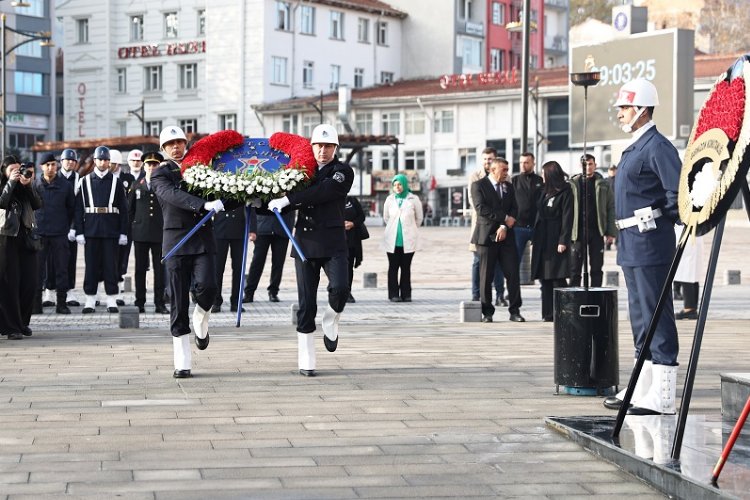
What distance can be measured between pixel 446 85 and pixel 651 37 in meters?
24.1

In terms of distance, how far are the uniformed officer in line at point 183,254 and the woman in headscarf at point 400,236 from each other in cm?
863

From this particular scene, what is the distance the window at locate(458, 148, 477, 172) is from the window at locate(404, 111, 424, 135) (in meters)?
2.96

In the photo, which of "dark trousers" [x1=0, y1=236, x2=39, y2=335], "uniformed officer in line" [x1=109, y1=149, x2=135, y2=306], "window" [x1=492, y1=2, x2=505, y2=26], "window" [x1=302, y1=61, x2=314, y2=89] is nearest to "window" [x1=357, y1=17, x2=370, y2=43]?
"window" [x1=302, y1=61, x2=314, y2=89]

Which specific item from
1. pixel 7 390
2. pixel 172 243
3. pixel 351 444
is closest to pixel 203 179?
pixel 172 243

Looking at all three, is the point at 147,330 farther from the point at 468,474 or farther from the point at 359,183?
the point at 359,183

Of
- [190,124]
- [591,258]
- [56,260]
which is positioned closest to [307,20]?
[190,124]

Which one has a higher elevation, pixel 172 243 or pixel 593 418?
pixel 172 243

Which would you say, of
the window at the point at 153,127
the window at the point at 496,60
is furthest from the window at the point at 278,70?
the window at the point at 496,60

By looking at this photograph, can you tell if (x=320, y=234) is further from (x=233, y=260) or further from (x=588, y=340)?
(x=233, y=260)

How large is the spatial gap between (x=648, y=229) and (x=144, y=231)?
952 centimetres

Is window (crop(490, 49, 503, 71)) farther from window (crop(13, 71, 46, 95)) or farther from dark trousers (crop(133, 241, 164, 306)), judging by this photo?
dark trousers (crop(133, 241, 164, 306))

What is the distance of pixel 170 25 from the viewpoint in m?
81.2

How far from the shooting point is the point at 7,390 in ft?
32.9

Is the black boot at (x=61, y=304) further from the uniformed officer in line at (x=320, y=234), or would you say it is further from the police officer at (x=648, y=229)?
the police officer at (x=648, y=229)
